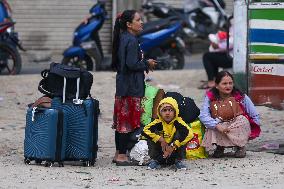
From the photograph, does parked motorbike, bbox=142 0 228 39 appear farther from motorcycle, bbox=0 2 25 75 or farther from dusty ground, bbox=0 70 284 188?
dusty ground, bbox=0 70 284 188

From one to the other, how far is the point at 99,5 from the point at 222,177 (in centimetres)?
911

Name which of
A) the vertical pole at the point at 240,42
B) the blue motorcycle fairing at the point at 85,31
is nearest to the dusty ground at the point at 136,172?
the vertical pole at the point at 240,42

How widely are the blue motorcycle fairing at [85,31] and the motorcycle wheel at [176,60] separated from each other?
1.47 metres

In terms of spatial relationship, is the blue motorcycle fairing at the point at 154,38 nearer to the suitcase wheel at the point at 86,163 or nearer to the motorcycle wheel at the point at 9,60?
the motorcycle wheel at the point at 9,60

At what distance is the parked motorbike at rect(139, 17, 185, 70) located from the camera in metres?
16.4

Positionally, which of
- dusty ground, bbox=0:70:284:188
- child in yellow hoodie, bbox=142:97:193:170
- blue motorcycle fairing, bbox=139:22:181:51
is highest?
blue motorcycle fairing, bbox=139:22:181:51

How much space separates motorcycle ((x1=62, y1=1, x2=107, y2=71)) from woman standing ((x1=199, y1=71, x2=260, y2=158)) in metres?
6.83

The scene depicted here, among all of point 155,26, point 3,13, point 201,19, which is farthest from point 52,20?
point 3,13

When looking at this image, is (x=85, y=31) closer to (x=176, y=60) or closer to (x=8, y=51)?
(x=176, y=60)

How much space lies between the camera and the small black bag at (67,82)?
905 cm

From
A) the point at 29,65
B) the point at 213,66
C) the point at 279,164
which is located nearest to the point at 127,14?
the point at 279,164

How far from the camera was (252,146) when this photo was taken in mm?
10492

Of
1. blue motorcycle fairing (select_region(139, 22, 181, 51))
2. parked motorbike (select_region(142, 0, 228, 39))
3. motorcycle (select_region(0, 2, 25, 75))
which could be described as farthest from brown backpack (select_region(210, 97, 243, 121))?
parked motorbike (select_region(142, 0, 228, 39))

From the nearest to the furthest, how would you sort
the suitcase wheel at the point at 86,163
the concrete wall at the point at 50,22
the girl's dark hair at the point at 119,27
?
the suitcase wheel at the point at 86,163 → the girl's dark hair at the point at 119,27 → the concrete wall at the point at 50,22
